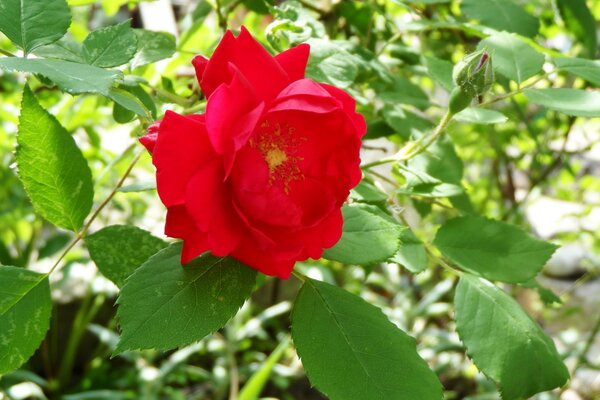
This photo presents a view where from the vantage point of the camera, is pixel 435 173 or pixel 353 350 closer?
pixel 353 350

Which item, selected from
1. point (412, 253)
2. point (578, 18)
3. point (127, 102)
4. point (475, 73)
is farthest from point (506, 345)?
point (578, 18)

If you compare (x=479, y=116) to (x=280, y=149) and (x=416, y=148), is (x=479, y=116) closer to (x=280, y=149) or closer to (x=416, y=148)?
(x=416, y=148)

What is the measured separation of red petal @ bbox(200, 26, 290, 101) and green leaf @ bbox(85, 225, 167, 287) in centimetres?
13

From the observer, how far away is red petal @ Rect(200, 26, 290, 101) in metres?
0.39

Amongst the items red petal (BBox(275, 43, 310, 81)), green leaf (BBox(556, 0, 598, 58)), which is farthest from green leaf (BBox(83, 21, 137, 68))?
green leaf (BBox(556, 0, 598, 58))

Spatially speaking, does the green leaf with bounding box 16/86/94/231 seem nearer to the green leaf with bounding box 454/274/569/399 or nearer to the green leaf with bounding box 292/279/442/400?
the green leaf with bounding box 292/279/442/400

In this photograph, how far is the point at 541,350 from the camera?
1.63 feet

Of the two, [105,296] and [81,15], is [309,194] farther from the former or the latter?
[81,15]

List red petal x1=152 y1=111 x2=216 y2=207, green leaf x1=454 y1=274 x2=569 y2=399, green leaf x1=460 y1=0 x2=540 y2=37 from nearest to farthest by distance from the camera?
red petal x1=152 y1=111 x2=216 y2=207, green leaf x1=454 y1=274 x2=569 y2=399, green leaf x1=460 y1=0 x2=540 y2=37

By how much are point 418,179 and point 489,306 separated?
0.12 meters

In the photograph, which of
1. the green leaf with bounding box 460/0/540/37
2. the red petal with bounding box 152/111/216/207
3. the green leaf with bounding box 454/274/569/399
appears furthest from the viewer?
the green leaf with bounding box 460/0/540/37

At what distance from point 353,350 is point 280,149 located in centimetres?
14

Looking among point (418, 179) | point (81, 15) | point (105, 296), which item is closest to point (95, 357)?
point (105, 296)

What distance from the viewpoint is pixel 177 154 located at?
0.36 meters
